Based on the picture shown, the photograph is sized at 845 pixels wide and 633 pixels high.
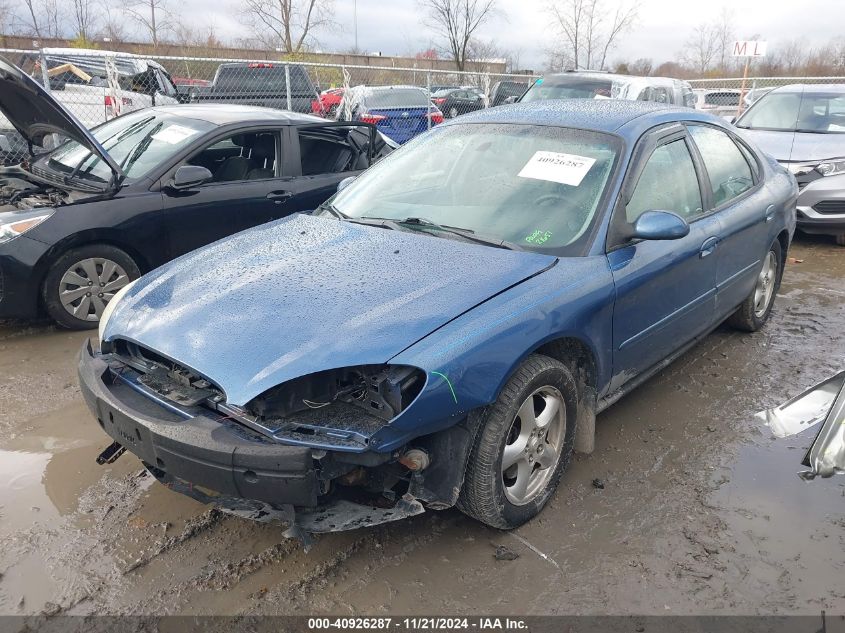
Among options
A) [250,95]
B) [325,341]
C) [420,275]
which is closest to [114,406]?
[325,341]

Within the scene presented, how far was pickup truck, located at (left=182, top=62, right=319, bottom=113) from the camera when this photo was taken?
14375 mm

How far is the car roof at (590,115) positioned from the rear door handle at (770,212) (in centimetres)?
79

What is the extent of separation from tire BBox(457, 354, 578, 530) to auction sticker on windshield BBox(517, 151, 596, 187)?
0.98 meters

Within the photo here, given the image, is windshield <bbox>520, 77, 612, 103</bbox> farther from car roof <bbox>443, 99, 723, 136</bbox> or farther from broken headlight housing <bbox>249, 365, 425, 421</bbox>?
broken headlight housing <bbox>249, 365, 425, 421</bbox>

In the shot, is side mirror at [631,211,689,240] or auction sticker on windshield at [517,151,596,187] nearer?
side mirror at [631,211,689,240]

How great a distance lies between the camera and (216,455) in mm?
2174

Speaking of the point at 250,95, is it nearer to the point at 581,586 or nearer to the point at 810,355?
the point at 810,355

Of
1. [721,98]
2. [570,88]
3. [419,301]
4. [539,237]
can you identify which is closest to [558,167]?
[539,237]

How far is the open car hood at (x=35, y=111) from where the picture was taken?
4211 mm

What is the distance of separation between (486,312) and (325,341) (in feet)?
2.02

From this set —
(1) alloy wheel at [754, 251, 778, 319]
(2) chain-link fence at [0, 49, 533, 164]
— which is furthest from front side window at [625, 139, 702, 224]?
(2) chain-link fence at [0, 49, 533, 164]

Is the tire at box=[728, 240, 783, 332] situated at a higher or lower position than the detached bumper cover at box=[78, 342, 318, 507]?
lower

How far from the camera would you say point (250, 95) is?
14430 millimetres

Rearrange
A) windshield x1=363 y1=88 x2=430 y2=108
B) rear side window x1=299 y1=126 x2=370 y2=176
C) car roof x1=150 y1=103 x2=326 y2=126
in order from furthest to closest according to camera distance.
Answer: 1. windshield x1=363 y1=88 x2=430 y2=108
2. rear side window x1=299 y1=126 x2=370 y2=176
3. car roof x1=150 y1=103 x2=326 y2=126
